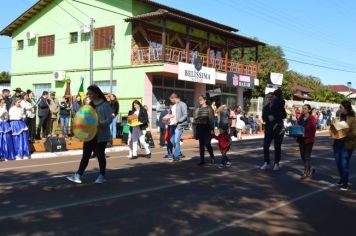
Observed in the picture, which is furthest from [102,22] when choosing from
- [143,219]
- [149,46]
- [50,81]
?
[143,219]

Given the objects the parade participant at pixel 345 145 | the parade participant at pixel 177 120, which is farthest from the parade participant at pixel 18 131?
the parade participant at pixel 345 145

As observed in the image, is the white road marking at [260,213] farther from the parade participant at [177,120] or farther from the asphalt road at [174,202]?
the parade participant at [177,120]

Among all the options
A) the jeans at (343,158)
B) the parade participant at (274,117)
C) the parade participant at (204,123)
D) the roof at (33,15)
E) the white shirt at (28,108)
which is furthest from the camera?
the roof at (33,15)

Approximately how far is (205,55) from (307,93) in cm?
3548

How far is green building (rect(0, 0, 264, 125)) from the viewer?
2916 centimetres

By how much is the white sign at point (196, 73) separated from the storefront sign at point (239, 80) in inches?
66.4

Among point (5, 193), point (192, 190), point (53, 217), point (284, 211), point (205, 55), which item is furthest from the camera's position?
point (205, 55)

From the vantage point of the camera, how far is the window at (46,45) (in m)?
34.7

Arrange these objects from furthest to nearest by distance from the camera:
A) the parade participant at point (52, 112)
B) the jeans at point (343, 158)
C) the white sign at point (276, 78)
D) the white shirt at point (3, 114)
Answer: the white sign at point (276, 78) → the parade participant at point (52, 112) → the white shirt at point (3, 114) → the jeans at point (343, 158)

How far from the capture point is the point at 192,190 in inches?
339

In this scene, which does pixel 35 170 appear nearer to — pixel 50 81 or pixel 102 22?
pixel 102 22

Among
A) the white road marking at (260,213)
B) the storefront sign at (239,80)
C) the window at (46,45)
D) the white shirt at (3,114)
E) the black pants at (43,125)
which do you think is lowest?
the white road marking at (260,213)

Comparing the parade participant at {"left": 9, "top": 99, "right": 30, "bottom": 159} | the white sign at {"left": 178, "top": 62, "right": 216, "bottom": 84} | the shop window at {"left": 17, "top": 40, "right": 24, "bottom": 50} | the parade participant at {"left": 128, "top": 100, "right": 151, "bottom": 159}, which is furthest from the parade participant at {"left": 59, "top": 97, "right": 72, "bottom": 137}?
the shop window at {"left": 17, "top": 40, "right": 24, "bottom": 50}

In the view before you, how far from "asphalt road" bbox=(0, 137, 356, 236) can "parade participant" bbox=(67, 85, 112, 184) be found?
229 millimetres
